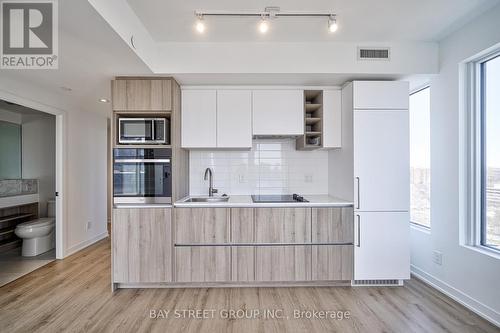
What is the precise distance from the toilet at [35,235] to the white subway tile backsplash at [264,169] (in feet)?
8.03

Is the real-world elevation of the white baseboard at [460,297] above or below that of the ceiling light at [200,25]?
below

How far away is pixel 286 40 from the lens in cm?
259

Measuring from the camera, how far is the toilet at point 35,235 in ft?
11.8

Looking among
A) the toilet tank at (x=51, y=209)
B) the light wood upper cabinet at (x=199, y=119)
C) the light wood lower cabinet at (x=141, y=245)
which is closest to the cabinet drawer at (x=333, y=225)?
the light wood upper cabinet at (x=199, y=119)

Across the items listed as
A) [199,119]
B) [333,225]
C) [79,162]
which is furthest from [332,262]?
[79,162]

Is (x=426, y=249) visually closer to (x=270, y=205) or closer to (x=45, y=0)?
(x=270, y=205)

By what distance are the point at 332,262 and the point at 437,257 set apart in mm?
1159

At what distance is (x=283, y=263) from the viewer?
2691 mm

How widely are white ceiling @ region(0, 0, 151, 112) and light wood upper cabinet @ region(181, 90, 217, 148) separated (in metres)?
0.58

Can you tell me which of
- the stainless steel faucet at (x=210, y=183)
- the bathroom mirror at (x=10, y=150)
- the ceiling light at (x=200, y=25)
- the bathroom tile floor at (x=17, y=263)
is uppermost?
the ceiling light at (x=200, y=25)

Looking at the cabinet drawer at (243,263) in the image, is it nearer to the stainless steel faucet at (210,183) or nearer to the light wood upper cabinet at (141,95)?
the stainless steel faucet at (210,183)

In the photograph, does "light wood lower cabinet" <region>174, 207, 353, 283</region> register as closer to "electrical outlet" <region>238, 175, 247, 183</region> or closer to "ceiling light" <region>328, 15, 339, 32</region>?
"electrical outlet" <region>238, 175, 247, 183</region>

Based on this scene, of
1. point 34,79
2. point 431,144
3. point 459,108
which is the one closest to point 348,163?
point 431,144

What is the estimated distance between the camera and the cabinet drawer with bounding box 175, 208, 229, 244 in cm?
270
